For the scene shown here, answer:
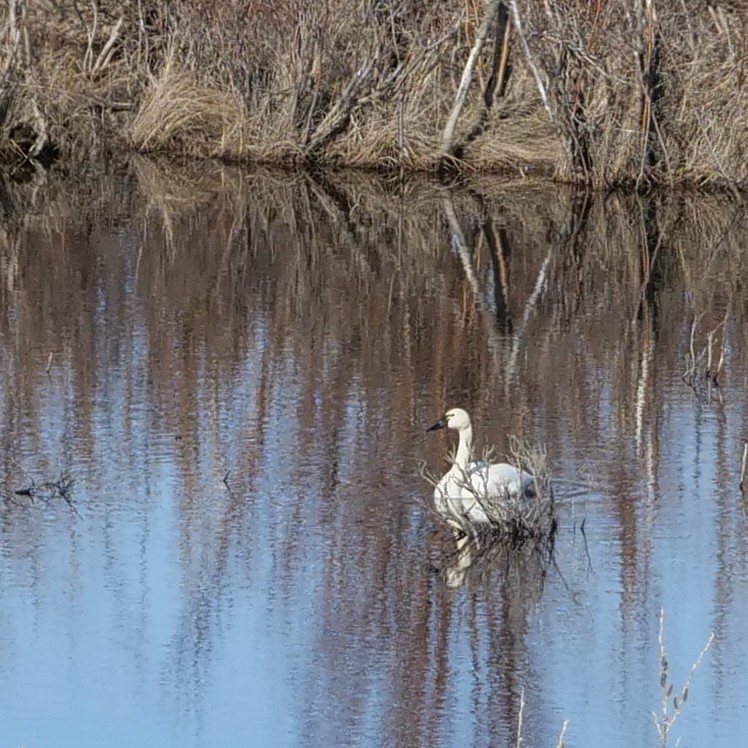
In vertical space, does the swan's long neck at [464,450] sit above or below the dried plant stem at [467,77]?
below

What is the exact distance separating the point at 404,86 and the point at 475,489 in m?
14.0

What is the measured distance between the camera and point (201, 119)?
925 inches

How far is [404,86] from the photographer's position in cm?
2192

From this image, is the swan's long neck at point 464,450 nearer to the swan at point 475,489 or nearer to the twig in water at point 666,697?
the swan at point 475,489

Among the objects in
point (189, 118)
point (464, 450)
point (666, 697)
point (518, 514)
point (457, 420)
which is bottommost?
point (666, 697)

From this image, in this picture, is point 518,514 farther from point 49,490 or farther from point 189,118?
point 189,118

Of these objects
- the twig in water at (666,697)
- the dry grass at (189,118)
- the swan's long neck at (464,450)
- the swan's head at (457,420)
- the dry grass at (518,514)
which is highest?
the dry grass at (189,118)

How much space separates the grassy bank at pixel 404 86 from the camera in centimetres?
2050

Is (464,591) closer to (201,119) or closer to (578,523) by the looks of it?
(578,523)

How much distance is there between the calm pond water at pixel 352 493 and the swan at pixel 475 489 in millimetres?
178

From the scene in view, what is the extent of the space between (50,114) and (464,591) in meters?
17.0

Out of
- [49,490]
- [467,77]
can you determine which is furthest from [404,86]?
[49,490]

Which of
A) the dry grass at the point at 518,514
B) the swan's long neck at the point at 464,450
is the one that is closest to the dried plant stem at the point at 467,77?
the swan's long neck at the point at 464,450

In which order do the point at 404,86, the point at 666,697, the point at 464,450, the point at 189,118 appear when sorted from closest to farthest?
the point at 666,697
the point at 464,450
the point at 404,86
the point at 189,118
